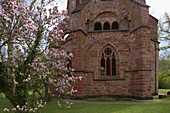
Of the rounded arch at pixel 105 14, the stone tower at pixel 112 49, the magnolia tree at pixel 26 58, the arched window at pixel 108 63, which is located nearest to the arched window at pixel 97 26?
the stone tower at pixel 112 49

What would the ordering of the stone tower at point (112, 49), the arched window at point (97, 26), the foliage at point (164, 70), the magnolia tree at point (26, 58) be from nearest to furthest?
the magnolia tree at point (26, 58)
the stone tower at point (112, 49)
the arched window at point (97, 26)
the foliage at point (164, 70)

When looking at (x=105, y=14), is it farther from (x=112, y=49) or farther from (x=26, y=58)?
(x=26, y=58)

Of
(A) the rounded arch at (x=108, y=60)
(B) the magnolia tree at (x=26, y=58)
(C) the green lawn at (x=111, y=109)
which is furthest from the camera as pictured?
(A) the rounded arch at (x=108, y=60)

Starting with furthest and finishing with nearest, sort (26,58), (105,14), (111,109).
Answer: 1. (105,14)
2. (111,109)
3. (26,58)

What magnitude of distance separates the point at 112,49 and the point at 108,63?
1.38 metres

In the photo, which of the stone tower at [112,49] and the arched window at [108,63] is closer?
the stone tower at [112,49]

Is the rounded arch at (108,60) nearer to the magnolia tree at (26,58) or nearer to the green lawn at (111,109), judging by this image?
the green lawn at (111,109)

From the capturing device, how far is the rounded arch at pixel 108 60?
43.1 ft

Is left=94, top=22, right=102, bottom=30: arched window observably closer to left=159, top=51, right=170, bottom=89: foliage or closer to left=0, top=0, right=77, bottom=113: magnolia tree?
left=159, top=51, right=170, bottom=89: foliage

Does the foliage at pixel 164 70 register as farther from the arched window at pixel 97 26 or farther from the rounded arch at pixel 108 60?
the arched window at pixel 97 26

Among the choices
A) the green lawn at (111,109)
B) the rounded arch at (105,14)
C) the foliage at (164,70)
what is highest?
the rounded arch at (105,14)

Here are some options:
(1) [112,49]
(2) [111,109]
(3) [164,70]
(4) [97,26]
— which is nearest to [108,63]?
(1) [112,49]

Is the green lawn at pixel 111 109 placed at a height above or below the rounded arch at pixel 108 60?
below

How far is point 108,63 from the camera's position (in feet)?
43.8
